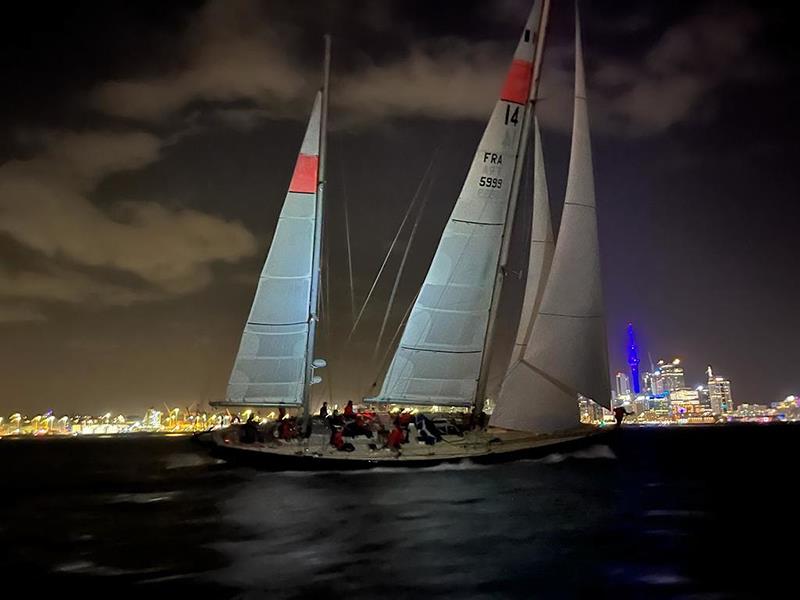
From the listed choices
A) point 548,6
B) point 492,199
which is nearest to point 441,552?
point 492,199

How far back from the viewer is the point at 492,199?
25.4 m

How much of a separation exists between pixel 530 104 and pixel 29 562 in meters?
21.6

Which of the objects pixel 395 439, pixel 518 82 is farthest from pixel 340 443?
pixel 518 82

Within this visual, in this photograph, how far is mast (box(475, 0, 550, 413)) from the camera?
81.3ft

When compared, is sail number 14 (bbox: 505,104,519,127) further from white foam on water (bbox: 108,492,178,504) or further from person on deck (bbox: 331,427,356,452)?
white foam on water (bbox: 108,492,178,504)

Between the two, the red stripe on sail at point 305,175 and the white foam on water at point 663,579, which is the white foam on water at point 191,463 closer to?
the red stripe on sail at point 305,175

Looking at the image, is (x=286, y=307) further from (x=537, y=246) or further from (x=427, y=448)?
(x=537, y=246)

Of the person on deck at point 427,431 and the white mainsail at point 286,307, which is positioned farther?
the white mainsail at point 286,307

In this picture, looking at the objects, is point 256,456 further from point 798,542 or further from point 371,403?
point 798,542

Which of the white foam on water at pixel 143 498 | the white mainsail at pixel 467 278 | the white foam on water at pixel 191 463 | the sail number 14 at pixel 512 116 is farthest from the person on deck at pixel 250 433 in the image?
the white foam on water at pixel 191 463

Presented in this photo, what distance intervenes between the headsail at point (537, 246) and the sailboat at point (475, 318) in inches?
2.0

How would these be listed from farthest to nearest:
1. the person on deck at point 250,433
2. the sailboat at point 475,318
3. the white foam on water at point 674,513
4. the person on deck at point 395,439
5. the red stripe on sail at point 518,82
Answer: the red stripe on sail at point 518,82 → the person on deck at point 250,433 → the sailboat at point 475,318 → the person on deck at point 395,439 → the white foam on water at point 674,513

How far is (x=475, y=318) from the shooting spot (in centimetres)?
2488

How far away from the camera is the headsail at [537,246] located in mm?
27719
